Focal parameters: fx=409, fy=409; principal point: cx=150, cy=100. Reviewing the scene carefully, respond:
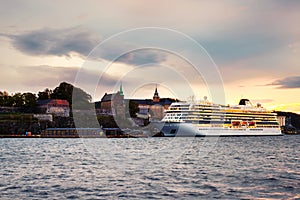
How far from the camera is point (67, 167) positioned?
36469 mm

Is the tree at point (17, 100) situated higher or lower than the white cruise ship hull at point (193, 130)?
higher

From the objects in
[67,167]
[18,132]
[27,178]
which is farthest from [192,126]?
[27,178]

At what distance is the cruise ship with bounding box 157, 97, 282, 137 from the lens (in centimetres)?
11906

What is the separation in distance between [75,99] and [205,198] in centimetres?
17634

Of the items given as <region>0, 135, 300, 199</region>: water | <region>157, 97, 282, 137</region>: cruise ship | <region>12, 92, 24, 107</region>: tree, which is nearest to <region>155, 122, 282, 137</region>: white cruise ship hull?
<region>157, 97, 282, 137</region>: cruise ship

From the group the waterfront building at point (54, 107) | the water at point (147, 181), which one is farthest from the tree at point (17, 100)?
the water at point (147, 181)

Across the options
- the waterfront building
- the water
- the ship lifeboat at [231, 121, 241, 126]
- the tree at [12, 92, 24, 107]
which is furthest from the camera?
the waterfront building

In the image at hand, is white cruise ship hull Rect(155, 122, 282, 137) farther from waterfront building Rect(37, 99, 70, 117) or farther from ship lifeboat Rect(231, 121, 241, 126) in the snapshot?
waterfront building Rect(37, 99, 70, 117)

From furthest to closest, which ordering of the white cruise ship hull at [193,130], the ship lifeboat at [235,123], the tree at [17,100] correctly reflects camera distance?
the tree at [17,100]
the ship lifeboat at [235,123]
the white cruise ship hull at [193,130]

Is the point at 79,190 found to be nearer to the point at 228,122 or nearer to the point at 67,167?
the point at 67,167

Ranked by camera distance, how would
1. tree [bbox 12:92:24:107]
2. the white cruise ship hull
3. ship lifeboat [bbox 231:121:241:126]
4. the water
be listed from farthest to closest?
1. tree [bbox 12:92:24:107]
2. ship lifeboat [bbox 231:121:241:126]
3. the white cruise ship hull
4. the water

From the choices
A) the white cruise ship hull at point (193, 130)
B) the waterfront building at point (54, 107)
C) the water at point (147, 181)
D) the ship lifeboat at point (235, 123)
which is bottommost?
the water at point (147, 181)

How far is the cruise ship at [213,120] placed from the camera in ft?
391

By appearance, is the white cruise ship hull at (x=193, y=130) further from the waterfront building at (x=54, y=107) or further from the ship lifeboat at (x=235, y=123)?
the waterfront building at (x=54, y=107)
